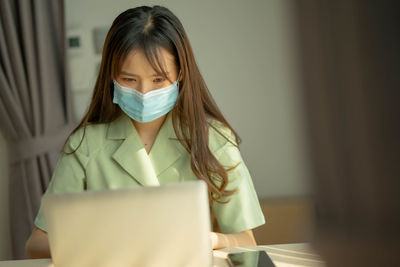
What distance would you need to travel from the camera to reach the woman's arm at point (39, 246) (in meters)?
1.47

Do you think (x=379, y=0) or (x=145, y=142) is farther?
(x=145, y=142)

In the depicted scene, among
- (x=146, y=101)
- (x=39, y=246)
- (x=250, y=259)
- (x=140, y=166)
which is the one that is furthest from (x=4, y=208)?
(x=250, y=259)

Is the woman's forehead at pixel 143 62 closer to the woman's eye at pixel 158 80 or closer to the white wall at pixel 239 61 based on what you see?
the woman's eye at pixel 158 80

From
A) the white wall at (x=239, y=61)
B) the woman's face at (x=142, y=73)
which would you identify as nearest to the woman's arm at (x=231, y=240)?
the woman's face at (x=142, y=73)

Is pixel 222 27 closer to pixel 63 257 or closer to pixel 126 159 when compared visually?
pixel 126 159

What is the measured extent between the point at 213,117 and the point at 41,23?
1.34 m

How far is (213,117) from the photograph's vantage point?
1639mm

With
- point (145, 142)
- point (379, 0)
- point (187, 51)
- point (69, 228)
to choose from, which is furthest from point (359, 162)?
point (145, 142)

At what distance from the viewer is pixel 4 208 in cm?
260

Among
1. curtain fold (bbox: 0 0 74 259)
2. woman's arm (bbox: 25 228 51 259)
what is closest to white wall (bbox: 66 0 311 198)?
curtain fold (bbox: 0 0 74 259)

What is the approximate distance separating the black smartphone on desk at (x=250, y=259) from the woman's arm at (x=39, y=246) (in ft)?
1.94

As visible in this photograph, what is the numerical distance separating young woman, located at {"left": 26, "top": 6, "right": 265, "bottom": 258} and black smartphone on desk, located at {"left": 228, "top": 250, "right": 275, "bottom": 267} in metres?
0.17

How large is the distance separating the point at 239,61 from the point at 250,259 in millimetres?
1627

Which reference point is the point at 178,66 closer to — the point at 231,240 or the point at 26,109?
the point at 231,240
